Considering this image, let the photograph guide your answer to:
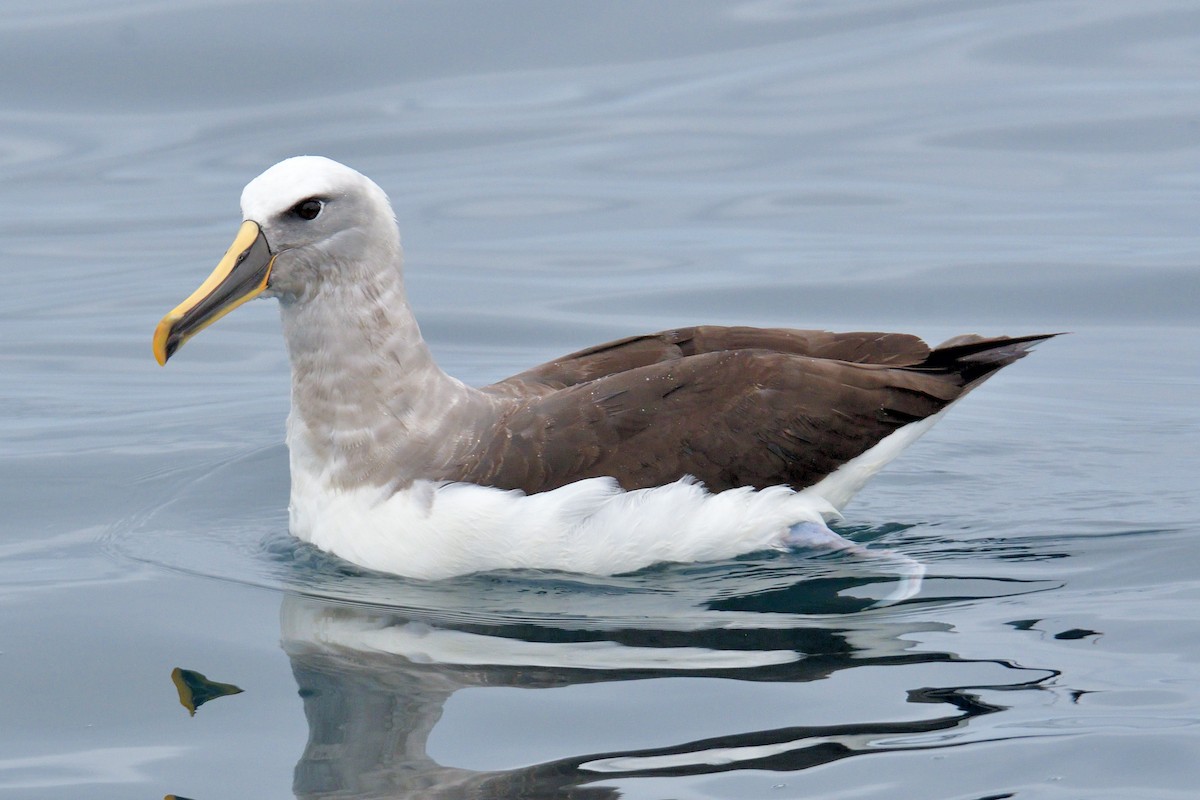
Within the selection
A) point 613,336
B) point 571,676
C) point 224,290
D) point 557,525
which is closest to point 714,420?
point 557,525

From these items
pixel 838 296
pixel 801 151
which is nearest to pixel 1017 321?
pixel 838 296

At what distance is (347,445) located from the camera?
8.20m

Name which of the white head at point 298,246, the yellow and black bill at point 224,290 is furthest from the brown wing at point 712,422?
the yellow and black bill at point 224,290

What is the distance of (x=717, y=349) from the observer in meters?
8.55

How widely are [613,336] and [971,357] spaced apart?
4.58m

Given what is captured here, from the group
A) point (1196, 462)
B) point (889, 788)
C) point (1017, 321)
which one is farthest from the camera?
point (1017, 321)

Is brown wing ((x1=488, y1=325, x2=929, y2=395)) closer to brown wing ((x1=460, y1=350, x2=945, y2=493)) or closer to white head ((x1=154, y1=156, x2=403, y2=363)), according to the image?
brown wing ((x1=460, y1=350, x2=945, y2=493))

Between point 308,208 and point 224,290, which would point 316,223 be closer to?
point 308,208

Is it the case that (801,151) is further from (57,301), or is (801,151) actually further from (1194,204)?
(57,301)

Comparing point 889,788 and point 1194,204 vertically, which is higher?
point 1194,204

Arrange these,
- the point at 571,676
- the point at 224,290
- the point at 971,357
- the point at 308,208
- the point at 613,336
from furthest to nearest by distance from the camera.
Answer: the point at 613,336, the point at 971,357, the point at 308,208, the point at 224,290, the point at 571,676

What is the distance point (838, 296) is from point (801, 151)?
3833mm

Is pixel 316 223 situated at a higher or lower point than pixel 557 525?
higher

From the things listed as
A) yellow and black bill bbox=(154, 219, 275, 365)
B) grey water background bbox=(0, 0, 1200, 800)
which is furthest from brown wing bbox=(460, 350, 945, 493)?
yellow and black bill bbox=(154, 219, 275, 365)
